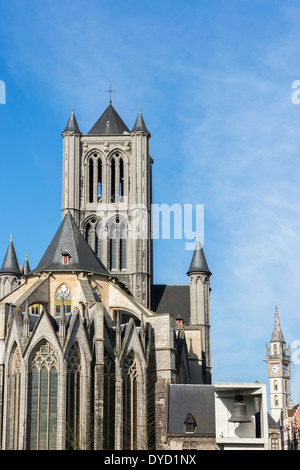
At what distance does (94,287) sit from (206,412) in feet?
41.2

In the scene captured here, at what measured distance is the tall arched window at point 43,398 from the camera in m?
43.2

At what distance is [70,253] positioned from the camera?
5359 centimetres

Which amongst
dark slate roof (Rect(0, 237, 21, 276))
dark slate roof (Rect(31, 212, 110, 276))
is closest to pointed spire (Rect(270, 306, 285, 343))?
dark slate roof (Rect(0, 237, 21, 276))

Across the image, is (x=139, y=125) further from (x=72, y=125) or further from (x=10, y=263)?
(x=10, y=263)

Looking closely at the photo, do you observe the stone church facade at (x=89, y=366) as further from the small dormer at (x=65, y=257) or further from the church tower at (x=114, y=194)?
the church tower at (x=114, y=194)

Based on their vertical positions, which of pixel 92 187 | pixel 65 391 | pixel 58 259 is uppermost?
pixel 92 187

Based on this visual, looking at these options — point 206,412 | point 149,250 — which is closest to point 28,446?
point 206,412

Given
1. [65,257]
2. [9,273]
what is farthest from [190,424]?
[9,273]

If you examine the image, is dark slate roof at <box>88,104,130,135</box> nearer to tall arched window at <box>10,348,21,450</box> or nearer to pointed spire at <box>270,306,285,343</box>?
tall arched window at <box>10,348,21,450</box>

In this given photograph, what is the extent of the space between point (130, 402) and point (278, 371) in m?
116

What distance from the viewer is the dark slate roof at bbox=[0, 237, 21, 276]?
68.8 metres

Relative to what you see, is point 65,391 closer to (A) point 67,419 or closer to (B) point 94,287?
(A) point 67,419

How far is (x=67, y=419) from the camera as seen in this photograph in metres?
43.7

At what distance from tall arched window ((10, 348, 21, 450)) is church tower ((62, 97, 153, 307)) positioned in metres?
23.4
